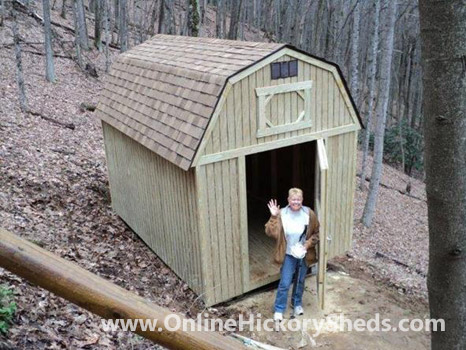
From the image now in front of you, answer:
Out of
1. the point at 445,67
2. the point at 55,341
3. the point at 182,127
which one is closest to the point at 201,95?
the point at 182,127

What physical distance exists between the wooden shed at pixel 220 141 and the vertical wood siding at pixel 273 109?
1cm

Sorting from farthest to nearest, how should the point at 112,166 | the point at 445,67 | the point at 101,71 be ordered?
the point at 101,71
the point at 112,166
the point at 445,67

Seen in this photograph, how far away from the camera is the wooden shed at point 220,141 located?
233 inches

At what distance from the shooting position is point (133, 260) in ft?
23.9

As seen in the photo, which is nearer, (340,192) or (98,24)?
(340,192)

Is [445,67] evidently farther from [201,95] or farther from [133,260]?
[133,260]

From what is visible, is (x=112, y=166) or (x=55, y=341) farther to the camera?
(x=112, y=166)

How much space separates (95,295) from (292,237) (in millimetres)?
4566

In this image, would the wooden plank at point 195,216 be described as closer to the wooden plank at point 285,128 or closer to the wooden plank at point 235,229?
the wooden plank at point 235,229

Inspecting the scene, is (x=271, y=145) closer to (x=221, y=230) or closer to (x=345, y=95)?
(x=221, y=230)

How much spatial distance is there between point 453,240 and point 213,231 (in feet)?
13.9

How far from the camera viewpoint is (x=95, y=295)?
5.38 ft

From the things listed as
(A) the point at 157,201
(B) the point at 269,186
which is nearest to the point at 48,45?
(B) the point at 269,186

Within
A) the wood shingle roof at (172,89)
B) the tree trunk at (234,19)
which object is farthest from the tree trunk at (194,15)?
the tree trunk at (234,19)
